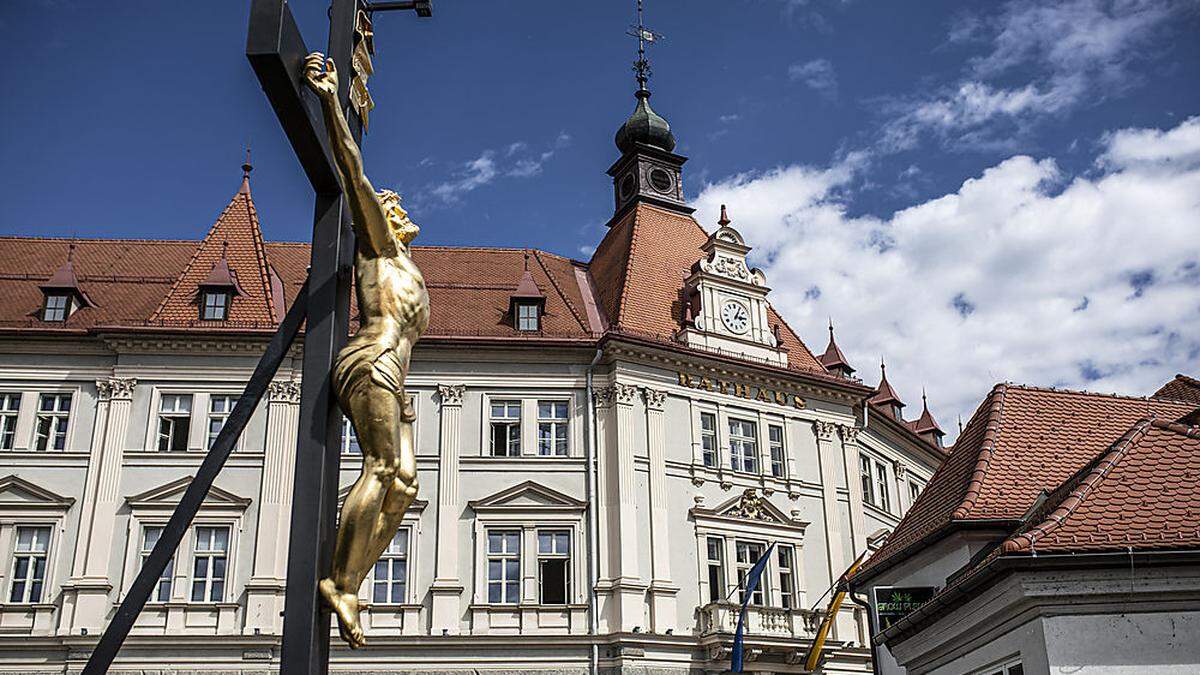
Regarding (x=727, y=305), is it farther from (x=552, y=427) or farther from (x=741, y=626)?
(x=741, y=626)

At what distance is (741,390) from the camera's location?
33.3m

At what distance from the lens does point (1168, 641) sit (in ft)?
36.4

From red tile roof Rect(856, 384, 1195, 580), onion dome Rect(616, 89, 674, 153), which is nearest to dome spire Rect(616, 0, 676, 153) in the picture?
onion dome Rect(616, 89, 674, 153)

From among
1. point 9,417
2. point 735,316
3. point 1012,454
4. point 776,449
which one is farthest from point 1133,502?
point 9,417

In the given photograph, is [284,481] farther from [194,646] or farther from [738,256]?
[738,256]

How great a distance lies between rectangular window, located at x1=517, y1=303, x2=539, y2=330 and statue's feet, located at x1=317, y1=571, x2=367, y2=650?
27.3 meters

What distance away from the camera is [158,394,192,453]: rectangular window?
30.5 metres

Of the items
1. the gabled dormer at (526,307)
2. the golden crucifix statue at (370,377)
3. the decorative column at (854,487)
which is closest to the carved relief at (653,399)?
the gabled dormer at (526,307)

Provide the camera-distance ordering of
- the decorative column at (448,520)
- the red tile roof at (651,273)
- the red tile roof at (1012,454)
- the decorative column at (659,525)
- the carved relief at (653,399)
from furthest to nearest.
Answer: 1. the red tile roof at (651,273)
2. the carved relief at (653,399)
3. the decorative column at (659,525)
4. the decorative column at (448,520)
5. the red tile roof at (1012,454)

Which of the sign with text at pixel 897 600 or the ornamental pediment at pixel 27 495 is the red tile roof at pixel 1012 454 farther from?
the ornamental pediment at pixel 27 495

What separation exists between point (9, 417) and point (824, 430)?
69.9 feet

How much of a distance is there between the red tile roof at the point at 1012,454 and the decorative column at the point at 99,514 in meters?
18.8

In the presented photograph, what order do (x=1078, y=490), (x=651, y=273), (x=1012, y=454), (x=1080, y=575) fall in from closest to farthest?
1. (x=1080, y=575)
2. (x=1078, y=490)
3. (x=1012, y=454)
4. (x=651, y=273)

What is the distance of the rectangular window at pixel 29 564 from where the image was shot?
28922 millimetres
